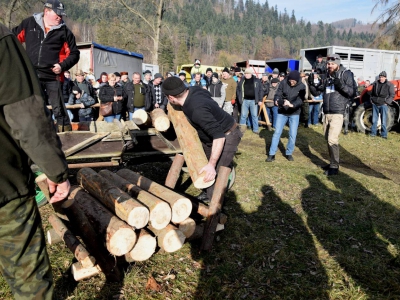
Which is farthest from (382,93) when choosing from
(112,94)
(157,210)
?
(157,210)

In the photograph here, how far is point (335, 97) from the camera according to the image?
20.1 feet

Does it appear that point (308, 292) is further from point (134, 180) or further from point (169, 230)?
point (134, 180)

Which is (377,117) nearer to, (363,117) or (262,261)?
(363,117)

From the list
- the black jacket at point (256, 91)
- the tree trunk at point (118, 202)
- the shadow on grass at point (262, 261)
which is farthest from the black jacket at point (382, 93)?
the tree trunk at point (118, 202)

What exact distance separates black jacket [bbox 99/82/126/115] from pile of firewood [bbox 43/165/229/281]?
551cm

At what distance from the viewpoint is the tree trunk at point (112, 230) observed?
2893 mm

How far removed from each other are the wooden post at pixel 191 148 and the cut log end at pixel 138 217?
3.12 feet

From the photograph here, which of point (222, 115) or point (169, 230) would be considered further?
point (222, 115)

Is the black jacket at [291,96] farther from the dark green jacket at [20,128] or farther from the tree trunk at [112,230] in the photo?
the dark green jacket at [20,128]

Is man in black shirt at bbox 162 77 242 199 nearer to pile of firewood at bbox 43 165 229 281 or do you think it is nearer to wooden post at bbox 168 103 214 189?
wooden post at bbox 168 103 214 189

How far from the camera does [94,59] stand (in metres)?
16.8

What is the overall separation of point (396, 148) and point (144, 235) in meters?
8.76

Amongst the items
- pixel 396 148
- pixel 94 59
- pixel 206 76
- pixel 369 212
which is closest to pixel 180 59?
pixel 94 59

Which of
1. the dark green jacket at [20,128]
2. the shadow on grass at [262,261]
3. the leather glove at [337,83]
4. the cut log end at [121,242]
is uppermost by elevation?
the leather glove at [337,83]
